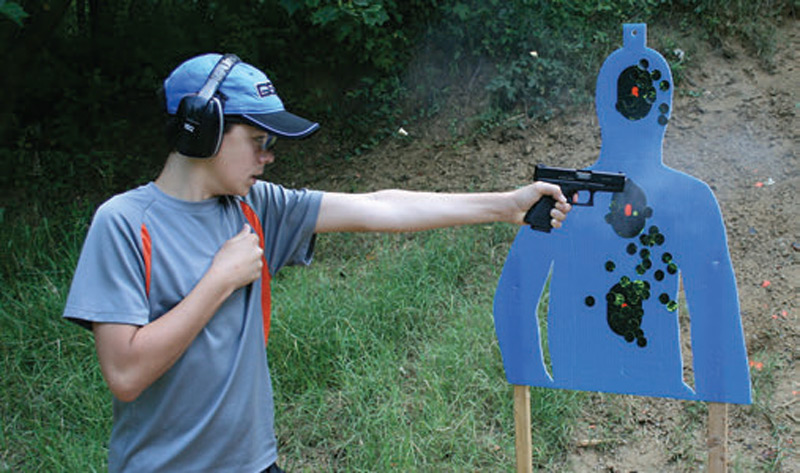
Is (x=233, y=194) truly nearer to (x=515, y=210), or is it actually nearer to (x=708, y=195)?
(x=515, y=210)

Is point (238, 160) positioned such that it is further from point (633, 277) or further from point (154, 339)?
point (633, 277)

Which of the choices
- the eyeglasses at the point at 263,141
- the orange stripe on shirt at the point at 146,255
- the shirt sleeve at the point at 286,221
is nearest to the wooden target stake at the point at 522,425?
the shirt sleeve at the point at 286,221

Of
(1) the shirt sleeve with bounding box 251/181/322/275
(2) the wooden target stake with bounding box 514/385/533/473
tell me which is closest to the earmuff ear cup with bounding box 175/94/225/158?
(1) the shirt sleeve with bounding box 251/181/322/275

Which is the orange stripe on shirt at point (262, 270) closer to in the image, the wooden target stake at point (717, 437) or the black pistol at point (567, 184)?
the black pistol at point (567, 184)

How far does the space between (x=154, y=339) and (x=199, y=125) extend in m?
0.49

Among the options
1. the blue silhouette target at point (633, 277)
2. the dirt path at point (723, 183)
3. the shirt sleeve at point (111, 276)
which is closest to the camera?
the shirt sleeve at point (111, 276)

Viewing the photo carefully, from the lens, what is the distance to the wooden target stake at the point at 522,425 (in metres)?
2.84

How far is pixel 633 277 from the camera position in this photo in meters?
2.66

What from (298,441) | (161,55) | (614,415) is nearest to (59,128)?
(161,55)

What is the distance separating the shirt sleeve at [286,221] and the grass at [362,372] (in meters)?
1.53

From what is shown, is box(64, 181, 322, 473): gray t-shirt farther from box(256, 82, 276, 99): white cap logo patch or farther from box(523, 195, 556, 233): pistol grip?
box(523, 195, 556, 233): pistol grip

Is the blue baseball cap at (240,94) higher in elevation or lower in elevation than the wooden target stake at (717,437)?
higher

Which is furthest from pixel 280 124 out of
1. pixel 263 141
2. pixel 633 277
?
pixel 633 277

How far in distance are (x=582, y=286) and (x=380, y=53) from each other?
3562 mm
